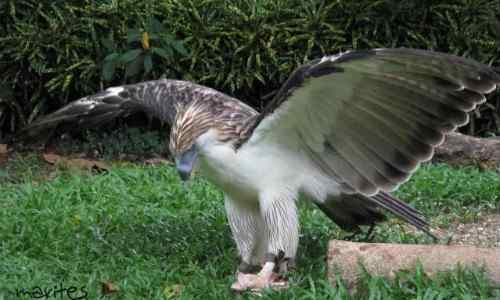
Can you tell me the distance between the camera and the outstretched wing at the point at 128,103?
542 centimetres

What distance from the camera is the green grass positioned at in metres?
4.56

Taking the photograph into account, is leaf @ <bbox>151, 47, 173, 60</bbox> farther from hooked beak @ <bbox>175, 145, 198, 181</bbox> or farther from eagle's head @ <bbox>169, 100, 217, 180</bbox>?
hooked beak @ <bbox>175, 145, 198, 181</bbox>

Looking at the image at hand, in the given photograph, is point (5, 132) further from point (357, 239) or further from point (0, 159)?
point (357, 239)

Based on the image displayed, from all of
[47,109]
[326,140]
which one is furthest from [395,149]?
[47,109]

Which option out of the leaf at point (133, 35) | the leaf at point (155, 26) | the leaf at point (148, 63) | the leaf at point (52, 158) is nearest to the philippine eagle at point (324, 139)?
the leaf at point (52, 158)

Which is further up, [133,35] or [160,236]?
[160,236]

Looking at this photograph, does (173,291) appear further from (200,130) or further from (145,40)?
(145,40)

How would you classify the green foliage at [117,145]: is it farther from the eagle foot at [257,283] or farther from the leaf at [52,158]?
the eagle foot at [257,283]

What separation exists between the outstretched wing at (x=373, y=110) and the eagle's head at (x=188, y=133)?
22cm

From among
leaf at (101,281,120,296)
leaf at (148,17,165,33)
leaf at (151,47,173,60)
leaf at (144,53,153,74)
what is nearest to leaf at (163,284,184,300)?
leaf at (101,281,120,296)

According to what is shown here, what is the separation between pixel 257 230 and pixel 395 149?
2.72 feet

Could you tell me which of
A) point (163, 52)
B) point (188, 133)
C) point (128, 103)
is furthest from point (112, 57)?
point (188, 133)

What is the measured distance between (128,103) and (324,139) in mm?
1501

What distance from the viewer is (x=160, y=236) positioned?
5727 millimetres
